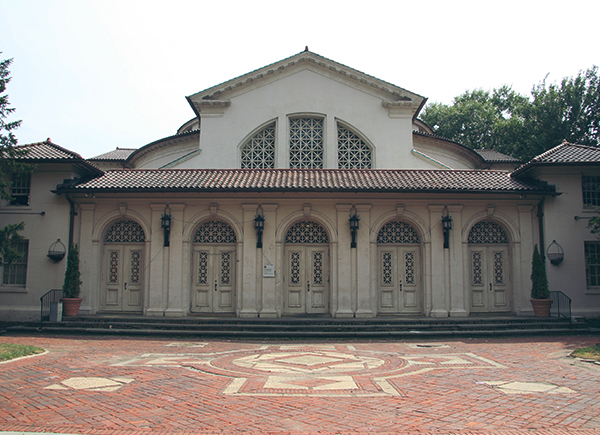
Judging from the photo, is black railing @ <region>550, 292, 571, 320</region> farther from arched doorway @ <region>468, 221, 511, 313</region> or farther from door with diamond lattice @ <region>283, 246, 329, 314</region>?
door with diamond lattice @ <region>283, 246, 329, 314</region>

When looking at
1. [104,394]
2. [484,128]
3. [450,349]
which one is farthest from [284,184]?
[484,128]

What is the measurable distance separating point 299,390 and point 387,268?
33.0 ft

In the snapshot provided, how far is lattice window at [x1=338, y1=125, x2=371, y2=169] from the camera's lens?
68.8ft

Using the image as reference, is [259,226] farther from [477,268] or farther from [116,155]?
[116,155]

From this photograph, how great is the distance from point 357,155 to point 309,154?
2.27 metres

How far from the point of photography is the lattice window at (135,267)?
1700 centimetres

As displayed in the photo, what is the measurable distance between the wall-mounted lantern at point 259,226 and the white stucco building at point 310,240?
144 millimetres

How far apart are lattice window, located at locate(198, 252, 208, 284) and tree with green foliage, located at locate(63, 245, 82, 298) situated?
13.6 ft

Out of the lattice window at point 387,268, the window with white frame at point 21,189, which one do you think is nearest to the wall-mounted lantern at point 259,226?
the lattice window at point 387,268

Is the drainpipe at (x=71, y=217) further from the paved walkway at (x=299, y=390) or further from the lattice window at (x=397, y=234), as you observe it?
the lattice window at (x=397, y=234)

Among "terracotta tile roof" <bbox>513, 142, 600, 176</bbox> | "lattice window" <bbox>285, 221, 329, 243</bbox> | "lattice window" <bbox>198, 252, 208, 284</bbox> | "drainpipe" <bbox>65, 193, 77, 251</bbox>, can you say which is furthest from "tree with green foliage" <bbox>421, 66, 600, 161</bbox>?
"drainpipe" <bbox>65, 193, 77, 251</bbox>

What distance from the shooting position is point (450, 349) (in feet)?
Answer: 39.1

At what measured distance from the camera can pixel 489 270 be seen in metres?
17.0

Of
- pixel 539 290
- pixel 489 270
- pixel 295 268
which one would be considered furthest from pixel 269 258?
pixel 539 290
